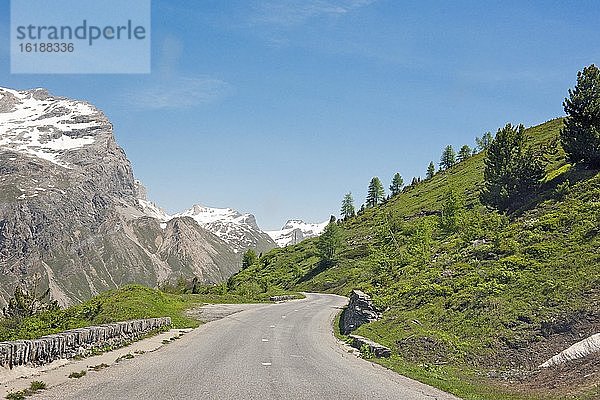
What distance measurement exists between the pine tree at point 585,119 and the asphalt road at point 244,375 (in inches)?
1200

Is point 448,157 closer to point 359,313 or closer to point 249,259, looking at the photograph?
point 249,259

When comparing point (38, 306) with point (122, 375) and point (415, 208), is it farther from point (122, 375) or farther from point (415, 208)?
point (415, 208)

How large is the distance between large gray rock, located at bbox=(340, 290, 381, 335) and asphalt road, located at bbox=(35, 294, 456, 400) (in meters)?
4.18

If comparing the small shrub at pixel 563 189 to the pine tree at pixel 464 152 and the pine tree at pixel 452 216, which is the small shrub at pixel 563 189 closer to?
the pine tree at pixel 452 216

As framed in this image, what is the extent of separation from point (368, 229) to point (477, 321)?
316 ft

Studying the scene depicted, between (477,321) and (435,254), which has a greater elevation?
(435,254)

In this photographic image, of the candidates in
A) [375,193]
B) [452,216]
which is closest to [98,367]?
[452,216]

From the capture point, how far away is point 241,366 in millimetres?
18250

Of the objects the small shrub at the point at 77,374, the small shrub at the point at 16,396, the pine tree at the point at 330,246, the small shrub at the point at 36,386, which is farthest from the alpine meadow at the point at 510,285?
the pine tree at the point at 330,246

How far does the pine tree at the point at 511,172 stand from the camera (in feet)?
163

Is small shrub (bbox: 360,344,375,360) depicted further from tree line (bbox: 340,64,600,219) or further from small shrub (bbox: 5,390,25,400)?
tree line (bbox: 340,64,600,219)

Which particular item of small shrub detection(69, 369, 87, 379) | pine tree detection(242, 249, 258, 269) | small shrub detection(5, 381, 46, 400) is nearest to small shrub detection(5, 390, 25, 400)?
small shrub detection(5, 381, 46, 400)

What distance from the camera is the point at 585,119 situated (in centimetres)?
4569

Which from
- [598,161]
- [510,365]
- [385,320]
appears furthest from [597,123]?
[510,365]
